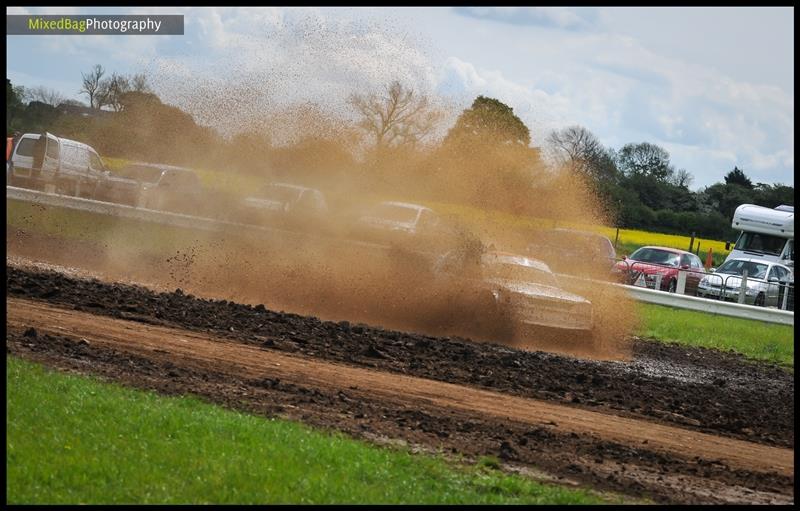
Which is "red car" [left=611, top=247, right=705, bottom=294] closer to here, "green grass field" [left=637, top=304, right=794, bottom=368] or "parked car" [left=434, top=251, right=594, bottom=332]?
"green grass field" [left=637, top=304, right=794, bottom=368]

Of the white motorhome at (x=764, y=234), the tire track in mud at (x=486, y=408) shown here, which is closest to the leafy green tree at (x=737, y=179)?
the white motorhome at (x=764, y=234)

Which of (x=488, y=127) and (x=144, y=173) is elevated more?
(x=488, y=127)

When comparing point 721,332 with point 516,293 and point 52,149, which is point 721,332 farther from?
point 52,149

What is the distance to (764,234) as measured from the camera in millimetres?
43281

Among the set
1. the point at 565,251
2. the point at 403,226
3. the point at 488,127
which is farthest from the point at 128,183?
the point at 565,251

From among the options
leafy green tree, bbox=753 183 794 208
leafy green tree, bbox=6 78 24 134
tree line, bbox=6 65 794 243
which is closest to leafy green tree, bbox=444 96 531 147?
tree line, bbox=6 65 794 243

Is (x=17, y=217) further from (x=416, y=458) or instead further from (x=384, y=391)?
(x=416, y=458)

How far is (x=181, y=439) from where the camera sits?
8.46m

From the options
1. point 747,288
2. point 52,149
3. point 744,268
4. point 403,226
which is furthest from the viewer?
point 744,268

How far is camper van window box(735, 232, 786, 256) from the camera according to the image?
43156 millimetres

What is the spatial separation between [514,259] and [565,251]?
340 cm

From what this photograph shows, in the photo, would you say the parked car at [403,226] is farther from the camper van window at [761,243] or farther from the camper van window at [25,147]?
the camper van window at [761,243]

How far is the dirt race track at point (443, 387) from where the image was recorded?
31.9 ft

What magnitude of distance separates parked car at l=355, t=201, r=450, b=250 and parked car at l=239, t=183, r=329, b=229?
0.85 m
